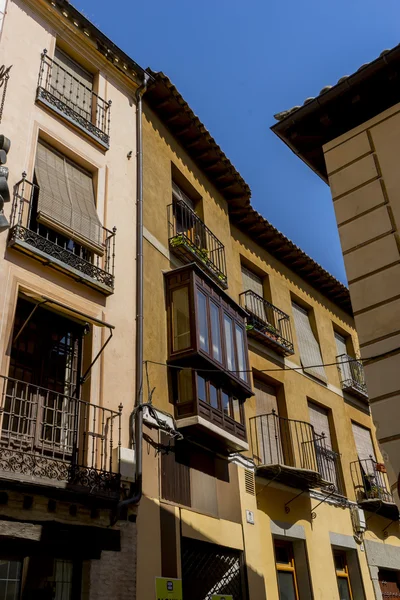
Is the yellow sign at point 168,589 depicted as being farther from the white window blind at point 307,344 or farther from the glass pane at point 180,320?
Result: the white window blind at point 307,344

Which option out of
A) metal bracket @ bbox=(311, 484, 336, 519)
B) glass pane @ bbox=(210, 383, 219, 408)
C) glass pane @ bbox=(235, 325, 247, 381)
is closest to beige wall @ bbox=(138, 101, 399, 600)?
metal bracket @ bbox=(311, 484, 336, 519)

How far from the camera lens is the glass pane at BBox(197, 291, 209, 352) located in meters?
12.0

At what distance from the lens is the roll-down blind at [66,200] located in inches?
409

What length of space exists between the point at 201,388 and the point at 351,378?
32.8 feet

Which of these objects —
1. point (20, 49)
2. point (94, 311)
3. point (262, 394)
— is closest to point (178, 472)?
point (94, 311)

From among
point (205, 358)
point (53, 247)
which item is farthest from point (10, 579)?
point (205, 358)

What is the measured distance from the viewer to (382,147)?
27.5 feet

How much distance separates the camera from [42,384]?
30.6ft

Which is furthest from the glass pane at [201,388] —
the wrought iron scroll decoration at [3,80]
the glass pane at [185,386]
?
the wrought iron scroll decoration at [3,80]

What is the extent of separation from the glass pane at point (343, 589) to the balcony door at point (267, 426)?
3.49 metres

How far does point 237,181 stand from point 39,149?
7.18m

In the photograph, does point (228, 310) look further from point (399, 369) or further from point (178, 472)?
point (399, 369)

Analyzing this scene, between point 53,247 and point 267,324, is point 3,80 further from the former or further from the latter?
point 267,324

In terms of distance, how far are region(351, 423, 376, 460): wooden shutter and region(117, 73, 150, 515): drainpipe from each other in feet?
34.6
